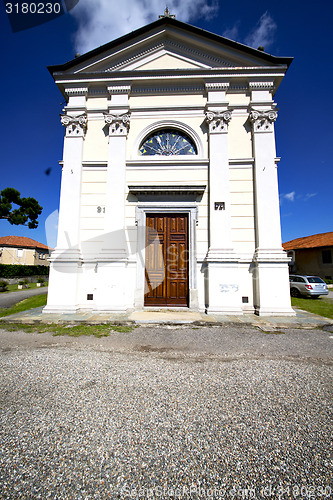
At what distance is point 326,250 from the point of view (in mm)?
24844

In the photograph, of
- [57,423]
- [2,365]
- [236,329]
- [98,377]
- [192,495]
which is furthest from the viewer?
[236,329]

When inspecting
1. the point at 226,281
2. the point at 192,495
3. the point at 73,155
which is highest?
the point at 73,155

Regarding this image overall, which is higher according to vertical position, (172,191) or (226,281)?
(172,191)

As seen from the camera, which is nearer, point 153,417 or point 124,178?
point 153,417

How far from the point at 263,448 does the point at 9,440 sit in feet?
6.84

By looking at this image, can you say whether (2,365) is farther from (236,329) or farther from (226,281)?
(226,281)

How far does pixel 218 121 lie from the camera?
794 cm

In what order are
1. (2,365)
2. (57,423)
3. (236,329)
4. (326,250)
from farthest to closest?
(326,250), (236,329), (2,365), (57,423)

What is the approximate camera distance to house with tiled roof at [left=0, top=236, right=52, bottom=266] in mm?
35656

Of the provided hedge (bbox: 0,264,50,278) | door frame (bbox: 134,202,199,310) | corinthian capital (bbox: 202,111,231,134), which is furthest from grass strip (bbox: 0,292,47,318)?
hedge (bbox: 0,264,50,278)

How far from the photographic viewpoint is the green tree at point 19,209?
2350cm

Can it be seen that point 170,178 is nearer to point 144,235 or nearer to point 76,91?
point 144,235

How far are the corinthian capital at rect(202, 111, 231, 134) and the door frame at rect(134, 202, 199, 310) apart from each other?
289cm

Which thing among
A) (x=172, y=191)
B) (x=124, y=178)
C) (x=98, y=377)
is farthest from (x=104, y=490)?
(x=124, y=178)
